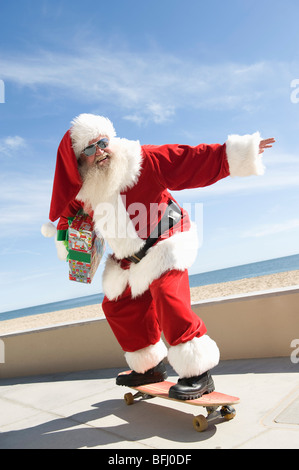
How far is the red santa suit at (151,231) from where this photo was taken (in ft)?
7.12

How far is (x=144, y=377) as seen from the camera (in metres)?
2.58

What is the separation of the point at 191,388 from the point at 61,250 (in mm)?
A: 1385

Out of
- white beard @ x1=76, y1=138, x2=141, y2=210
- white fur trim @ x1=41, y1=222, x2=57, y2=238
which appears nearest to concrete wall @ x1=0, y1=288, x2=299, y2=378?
white fur trim @ x1=41, y1=222, x2=57, y2=238

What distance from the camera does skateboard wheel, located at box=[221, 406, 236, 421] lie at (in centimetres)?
209

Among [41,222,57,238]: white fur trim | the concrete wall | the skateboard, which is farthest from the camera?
the concrete wall

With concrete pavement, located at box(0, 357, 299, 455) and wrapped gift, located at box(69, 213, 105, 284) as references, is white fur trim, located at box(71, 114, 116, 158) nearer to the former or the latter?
wrapped gift, located at box(69, 213, 105, 284)

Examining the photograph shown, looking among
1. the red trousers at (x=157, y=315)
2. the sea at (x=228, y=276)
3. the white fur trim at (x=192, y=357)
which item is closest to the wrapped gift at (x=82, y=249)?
the red trousers at (x=157, y=315)

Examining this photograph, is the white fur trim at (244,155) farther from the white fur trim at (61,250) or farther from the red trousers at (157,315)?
the white fur trim at (61,250)

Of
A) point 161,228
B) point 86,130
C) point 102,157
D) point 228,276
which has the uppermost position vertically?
point 86,130

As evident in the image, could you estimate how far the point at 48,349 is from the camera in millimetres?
4199

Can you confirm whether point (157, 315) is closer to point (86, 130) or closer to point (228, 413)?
point (228, 413)

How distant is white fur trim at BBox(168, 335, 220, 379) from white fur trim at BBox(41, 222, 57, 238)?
127cm

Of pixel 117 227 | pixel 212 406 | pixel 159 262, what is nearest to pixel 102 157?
pixel 117 227
